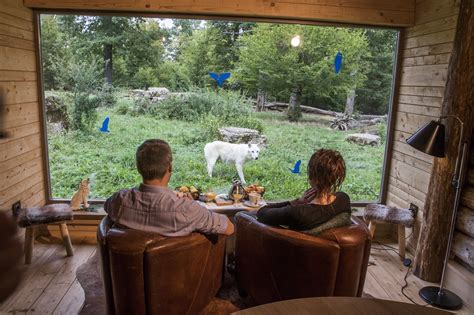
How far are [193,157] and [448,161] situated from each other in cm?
219

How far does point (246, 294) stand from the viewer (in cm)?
247

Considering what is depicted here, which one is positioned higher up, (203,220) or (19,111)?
(19,111)

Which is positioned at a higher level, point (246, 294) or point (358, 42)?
point (358, 42)

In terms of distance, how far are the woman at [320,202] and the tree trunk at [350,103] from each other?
185 centimetres

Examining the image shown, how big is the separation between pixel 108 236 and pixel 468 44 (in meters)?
2.64

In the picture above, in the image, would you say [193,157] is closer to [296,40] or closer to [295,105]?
[295,105]

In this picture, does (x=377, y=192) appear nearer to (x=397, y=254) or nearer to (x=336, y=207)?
(x=397, y=254)

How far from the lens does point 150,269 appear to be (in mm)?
1696

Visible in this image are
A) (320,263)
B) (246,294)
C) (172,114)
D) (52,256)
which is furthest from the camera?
(172,114)

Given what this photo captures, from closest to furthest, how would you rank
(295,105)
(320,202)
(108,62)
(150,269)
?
1. (150,269)
2. (320,202)
3. (108,62)
4. (295,105)

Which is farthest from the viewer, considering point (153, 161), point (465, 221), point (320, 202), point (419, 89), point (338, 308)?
point (419, 89)

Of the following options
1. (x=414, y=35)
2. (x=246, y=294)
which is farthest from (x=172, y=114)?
(x=414, y=35)

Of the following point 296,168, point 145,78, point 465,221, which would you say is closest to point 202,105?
point 145,78

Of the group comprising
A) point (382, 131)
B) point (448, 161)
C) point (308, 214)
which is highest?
point (382, 131)
